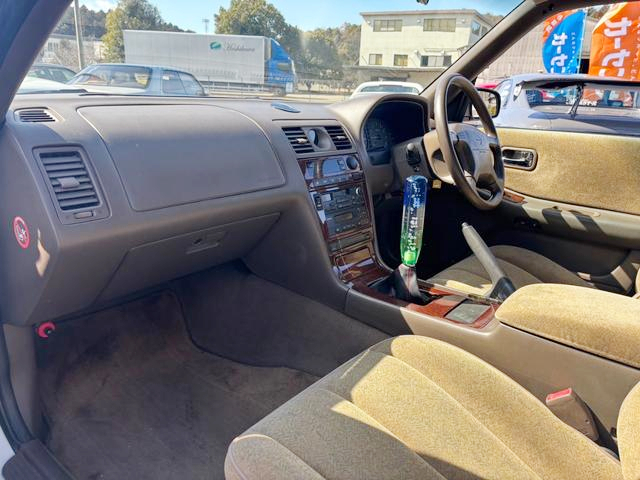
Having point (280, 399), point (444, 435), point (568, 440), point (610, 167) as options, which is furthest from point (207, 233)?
point (610, 167)

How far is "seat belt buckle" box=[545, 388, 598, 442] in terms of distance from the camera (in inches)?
48.5

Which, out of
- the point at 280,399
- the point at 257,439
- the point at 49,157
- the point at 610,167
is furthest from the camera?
the point at 610,167

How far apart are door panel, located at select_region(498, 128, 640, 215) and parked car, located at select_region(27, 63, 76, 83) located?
6.83ft

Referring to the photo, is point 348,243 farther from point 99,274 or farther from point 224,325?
point 99,274

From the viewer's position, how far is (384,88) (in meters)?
2.21

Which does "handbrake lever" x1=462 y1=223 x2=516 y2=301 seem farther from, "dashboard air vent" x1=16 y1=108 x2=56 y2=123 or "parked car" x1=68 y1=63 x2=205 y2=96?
"dashboard air vent" x1=16 y1=108 x2=56 y2=123

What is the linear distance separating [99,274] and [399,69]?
1501mm

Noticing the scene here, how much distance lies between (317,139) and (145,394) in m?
1.13

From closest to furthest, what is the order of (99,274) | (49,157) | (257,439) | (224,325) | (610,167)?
(257,439), (49,157), (99,274), (224,325), (610,167)

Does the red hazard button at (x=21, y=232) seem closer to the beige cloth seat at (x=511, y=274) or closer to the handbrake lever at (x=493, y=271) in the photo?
the beige cloth seat at (x=511, y=274)

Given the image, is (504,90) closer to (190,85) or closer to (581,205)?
(581,205)

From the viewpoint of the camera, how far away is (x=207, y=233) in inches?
63.8

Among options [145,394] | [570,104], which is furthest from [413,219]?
[570,104]

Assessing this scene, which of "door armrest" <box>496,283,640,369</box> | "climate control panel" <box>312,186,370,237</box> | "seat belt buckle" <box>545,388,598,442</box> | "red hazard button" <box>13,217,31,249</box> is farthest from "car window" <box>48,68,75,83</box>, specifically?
"seat belt buckle" <box>545,388,598,442</box>
